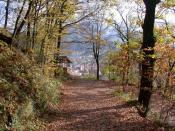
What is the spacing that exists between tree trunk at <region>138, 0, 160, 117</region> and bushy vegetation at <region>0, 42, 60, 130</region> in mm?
4516

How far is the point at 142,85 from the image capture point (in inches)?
721

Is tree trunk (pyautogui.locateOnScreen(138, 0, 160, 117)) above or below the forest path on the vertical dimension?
above

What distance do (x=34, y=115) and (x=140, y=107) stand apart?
604 centimetres

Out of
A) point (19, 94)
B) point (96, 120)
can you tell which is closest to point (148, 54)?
point (96, 120)

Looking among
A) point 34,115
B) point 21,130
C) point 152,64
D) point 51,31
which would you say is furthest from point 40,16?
point 21,130

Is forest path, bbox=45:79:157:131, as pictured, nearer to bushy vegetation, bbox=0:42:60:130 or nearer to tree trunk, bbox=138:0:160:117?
bushy vegetation, bbox=0:42:60:130

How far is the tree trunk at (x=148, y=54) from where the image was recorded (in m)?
17.4

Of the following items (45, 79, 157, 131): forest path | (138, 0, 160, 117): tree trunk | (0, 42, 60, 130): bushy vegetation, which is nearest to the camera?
(0, 42, 60, 130): bushy vegetation

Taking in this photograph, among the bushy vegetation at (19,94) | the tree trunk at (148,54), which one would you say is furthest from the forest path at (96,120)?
the tree trunk at (148,54)

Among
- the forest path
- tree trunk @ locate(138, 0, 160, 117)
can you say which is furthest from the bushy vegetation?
tree trunk @ locate(138, 0, 160, 117)

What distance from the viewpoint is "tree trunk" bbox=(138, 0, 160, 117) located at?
17375 millimetres

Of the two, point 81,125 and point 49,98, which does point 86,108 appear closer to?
point 49,98

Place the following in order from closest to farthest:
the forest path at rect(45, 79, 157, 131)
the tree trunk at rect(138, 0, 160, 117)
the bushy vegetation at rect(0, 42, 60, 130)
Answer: the bushy vegetation at rect(0, 42, 60, 130)
the forest path at rect(45, 79, 157, 131)
the tree trunk at rect(138, 0, 160, 117)

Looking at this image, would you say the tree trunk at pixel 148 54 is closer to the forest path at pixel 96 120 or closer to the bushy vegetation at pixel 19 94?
the forest path at pixel 96 120
